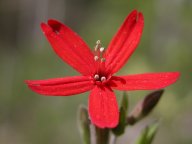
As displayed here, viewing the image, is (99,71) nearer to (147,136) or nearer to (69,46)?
(69,46)

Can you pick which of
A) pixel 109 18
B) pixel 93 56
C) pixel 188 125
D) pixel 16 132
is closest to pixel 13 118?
pixel 16 132

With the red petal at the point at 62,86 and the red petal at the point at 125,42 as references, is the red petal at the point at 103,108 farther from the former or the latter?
the red petal at the point at 125,42

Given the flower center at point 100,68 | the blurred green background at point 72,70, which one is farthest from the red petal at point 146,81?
the blurred green background at point 72,70

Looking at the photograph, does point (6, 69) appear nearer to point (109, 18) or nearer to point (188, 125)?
point (109, 18)

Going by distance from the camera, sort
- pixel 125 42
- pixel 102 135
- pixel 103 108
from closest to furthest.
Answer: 1. pixel 103 108
2. pixel 102 135
3. pixel 125 42

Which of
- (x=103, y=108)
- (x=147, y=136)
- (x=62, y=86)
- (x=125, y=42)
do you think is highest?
(x=125, y=42)

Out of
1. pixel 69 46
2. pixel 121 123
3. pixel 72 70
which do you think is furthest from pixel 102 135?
pixel 72 70
